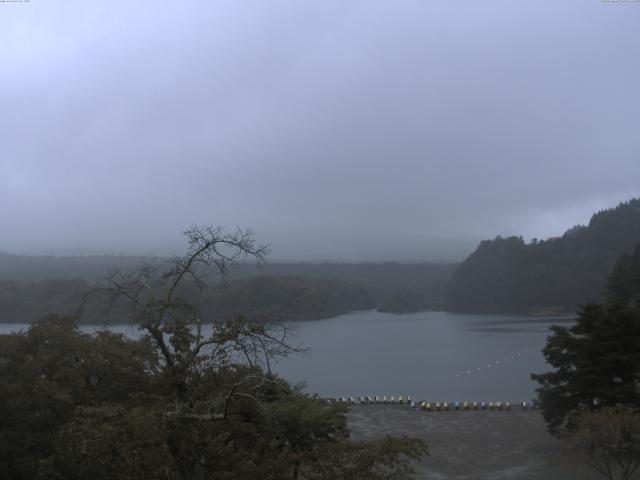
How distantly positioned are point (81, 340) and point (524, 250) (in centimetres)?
6174

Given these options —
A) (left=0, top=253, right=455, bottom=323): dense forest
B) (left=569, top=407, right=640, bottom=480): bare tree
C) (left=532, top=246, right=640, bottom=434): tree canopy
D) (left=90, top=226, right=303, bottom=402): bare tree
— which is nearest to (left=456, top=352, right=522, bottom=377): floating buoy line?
(left=0, top=253, right=455, bottom=323): dense forest

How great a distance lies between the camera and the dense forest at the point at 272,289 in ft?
137

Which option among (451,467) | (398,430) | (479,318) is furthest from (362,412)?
(479,318)

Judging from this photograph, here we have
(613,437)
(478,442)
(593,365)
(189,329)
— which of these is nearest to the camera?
(189,329)

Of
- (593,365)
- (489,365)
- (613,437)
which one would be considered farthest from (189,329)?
(489,365)

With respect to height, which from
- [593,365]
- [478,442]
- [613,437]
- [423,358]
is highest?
[593,365]

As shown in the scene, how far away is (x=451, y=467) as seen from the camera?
12.7 metres

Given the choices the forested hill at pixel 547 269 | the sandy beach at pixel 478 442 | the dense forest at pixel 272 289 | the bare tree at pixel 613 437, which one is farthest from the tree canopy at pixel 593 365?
the forested hill at pixel 547 269

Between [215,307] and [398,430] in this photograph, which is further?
[215,307]

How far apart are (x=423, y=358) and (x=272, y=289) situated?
1794 centimetres

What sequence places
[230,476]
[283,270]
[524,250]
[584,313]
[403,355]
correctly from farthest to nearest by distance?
[283,270]
[524,250]
[403,355]
[584,313]
[230,476]

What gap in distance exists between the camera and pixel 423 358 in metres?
36.5

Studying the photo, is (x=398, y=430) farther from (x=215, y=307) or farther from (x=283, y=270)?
(x=283, y=270)

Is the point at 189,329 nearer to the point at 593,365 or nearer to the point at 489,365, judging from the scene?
the point at 593,365
